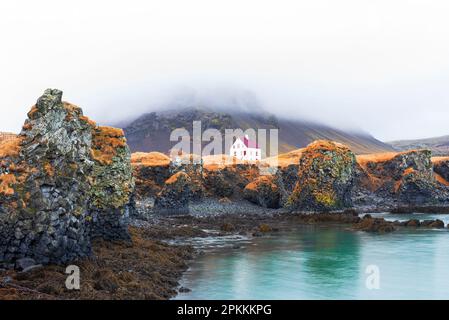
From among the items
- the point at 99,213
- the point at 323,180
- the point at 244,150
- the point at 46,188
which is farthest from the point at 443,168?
the point at 46,188

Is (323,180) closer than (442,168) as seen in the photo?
Yes

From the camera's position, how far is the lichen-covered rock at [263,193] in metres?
108

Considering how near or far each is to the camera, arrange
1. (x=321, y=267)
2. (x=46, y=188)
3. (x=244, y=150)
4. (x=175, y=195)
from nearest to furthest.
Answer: (x=46, y=188) < (x=321, y=267) < (x=175, y=195) < (x=244, y=150)

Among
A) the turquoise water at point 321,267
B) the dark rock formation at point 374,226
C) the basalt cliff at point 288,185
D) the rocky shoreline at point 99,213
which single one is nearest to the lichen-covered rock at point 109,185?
the rocky shoreline at point 99,213

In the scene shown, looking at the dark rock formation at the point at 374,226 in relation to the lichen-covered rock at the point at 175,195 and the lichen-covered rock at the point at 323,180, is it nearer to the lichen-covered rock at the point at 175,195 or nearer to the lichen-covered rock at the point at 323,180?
the lichen-covered rock at the point at 323,180

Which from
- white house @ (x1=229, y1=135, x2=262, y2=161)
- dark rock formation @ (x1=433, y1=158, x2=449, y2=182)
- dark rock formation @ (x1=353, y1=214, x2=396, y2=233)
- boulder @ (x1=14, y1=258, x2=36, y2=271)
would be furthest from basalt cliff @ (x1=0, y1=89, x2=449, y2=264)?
dark rock formation @ (x1=353, y1=214, x2=396, y2=233)

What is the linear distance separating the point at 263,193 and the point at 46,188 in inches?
3094

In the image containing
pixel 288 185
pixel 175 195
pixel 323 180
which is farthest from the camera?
pixel 288 185

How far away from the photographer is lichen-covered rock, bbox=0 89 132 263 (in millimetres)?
30812

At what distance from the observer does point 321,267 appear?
45.2 metres

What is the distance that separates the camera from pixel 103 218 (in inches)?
1821

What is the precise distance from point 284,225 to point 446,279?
136 ft

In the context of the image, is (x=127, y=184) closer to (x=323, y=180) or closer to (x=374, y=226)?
(x=374, y=226)
